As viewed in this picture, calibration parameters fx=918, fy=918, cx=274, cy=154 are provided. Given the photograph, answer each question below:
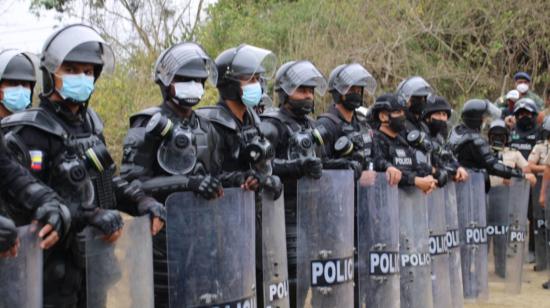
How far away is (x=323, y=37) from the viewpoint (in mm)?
16922

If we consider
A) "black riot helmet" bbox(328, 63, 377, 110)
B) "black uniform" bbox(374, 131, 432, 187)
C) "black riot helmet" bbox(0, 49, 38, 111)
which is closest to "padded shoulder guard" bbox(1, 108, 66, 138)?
"black riot helmet" bbox(0, 49, 38, 111)

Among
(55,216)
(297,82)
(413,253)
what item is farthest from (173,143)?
(413,253)

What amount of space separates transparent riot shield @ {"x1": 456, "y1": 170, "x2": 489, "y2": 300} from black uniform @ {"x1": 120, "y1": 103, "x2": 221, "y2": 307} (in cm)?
404

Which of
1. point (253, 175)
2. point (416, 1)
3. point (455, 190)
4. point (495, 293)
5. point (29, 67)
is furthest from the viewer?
point (416, 1)

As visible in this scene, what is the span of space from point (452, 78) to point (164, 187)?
566 inches

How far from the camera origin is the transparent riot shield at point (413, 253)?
21.9ft

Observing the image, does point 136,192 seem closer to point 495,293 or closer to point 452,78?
point 495,293

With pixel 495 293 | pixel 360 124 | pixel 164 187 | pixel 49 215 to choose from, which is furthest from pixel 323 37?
pixel 49 215

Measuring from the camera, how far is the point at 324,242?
5598 millimetres

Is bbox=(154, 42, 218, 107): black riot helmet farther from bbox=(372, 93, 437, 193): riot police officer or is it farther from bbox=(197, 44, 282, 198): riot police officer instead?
bbox=(372, 93, 437, 193): riot police officer

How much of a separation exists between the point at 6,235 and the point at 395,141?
15.7 ft

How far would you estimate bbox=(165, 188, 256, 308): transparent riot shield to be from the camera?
Answer: 4.33 metres

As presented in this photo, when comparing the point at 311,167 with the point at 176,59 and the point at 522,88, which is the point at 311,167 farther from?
the point at 522,88

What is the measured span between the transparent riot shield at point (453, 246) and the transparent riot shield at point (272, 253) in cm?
282
